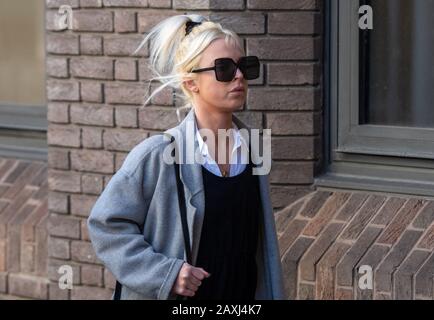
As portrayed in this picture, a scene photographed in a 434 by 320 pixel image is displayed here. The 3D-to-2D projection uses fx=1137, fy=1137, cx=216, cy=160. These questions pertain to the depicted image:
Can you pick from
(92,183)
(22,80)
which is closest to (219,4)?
(92,183)

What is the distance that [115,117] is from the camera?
594cm

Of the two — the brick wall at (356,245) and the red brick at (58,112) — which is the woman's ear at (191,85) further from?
the red brick at (58,112)

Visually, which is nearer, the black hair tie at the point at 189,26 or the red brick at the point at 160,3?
the black hair tie at the point at 189,26

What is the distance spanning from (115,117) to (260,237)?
89.5 inches

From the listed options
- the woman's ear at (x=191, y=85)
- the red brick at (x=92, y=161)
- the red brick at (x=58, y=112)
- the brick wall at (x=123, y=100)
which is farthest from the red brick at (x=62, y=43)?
the woman's ear at (x=191, y=85)

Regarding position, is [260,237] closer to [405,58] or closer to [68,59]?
[405,58]

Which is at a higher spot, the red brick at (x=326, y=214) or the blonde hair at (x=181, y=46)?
the blonde hair at (x=181, y=46)

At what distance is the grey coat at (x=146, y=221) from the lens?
3568mm

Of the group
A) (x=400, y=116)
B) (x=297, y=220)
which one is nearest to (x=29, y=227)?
(x=297, y=220)

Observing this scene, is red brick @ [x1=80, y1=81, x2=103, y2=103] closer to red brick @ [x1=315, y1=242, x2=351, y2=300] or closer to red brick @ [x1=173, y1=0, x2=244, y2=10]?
red brick @ [x1=173, y1=0, x2=244, y2=10]

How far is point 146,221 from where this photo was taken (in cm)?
365

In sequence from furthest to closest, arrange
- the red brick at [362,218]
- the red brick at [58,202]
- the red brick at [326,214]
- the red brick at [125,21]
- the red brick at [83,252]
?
the red brick at [58,202], the red brick at [83,252], the red brick at [125,21], the red brick at [326,214], the red brick at [362,218]

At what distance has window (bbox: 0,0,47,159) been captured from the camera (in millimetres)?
6965

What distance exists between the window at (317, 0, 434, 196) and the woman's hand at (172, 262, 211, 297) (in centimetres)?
212
